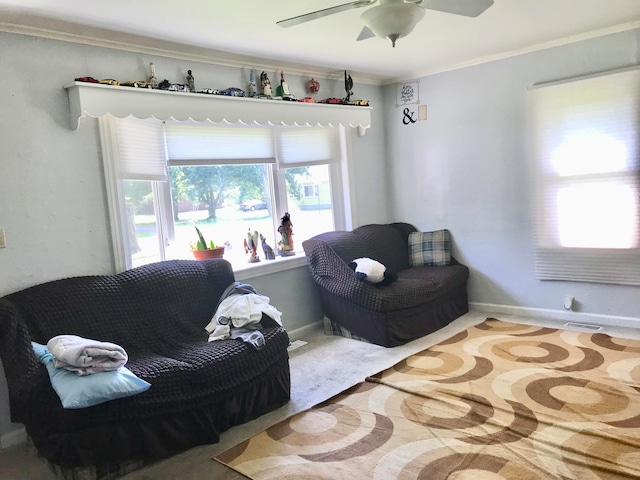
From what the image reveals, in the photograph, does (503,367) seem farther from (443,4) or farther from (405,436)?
(443,4)

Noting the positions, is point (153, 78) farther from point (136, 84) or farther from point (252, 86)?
point (252, 86)

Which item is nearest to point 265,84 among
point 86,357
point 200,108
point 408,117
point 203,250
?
point 200,108

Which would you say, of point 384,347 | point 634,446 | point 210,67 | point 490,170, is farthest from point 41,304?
point 490,170

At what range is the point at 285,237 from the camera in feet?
14.4

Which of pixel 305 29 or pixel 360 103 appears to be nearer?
pixel 305 29

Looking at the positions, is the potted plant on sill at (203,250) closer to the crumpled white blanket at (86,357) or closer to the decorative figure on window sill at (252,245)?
the decorative figure on window sill at (252,245)

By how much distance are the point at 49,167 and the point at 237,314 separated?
4.45ft

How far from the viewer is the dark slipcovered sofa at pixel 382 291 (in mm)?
3863

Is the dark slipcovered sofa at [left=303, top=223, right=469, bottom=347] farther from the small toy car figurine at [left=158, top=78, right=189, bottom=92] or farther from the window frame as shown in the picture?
the small toy car figurine at [left=158, top=78, right=189, bottom=92]

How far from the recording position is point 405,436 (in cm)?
255

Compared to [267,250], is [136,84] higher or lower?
higher

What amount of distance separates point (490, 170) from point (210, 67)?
248cm

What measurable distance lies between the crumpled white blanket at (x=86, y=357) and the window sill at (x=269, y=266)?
1.53 m

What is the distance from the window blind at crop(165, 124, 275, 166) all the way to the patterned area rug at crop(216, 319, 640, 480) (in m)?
1.95
